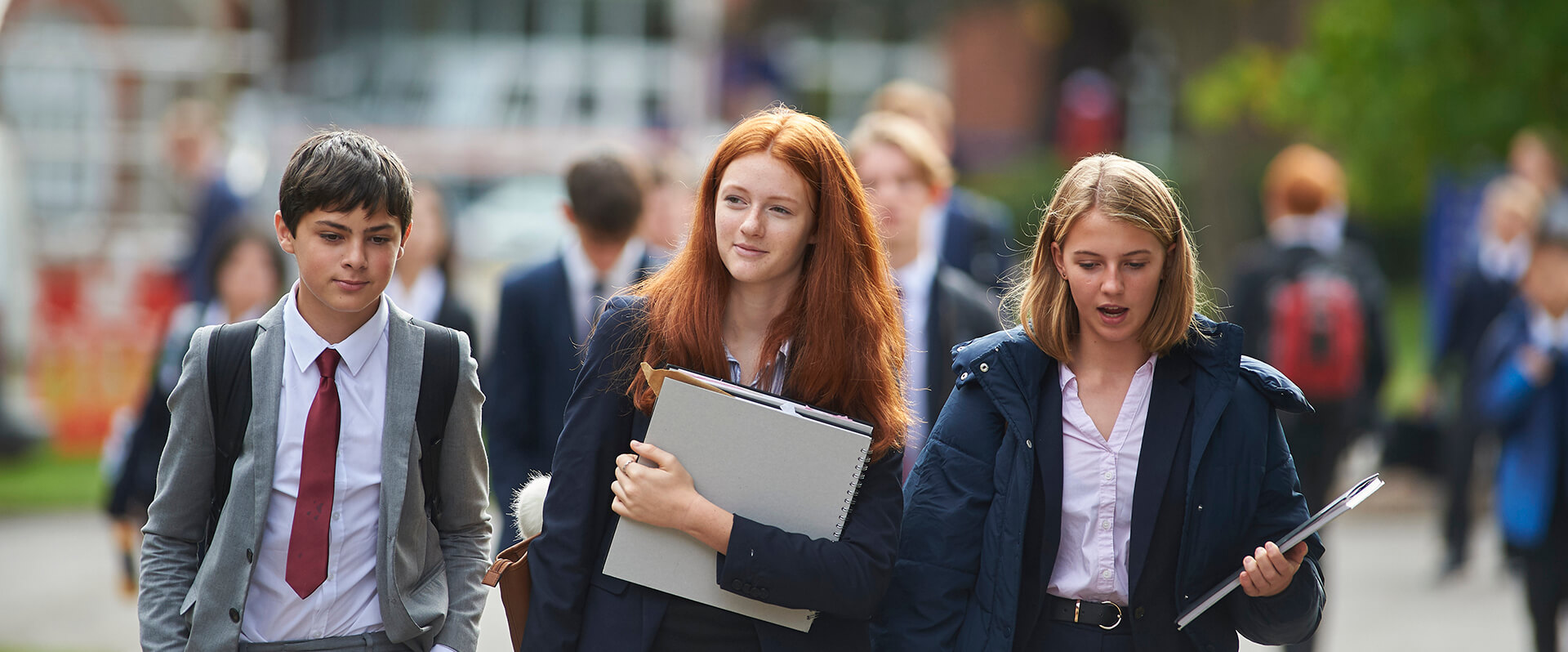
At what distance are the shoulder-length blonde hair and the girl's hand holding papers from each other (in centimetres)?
50

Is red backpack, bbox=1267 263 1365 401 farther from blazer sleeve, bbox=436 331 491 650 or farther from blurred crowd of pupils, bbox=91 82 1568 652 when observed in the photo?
blazer sleeve, bbox=436 331 491 650

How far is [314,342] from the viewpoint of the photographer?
2.98m

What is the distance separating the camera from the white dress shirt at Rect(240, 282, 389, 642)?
2904mm

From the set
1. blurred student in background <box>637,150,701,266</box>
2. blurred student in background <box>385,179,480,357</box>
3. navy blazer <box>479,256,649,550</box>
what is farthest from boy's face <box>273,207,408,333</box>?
blurred student in background <box>637,150,701,266</box>

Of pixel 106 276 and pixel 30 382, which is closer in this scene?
pixel 30 382

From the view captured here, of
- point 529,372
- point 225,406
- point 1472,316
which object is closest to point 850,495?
point 225,406

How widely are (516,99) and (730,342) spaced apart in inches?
1253

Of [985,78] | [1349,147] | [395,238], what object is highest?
[985,78]

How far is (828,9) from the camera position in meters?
35.2

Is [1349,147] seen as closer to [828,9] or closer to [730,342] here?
[730,342]

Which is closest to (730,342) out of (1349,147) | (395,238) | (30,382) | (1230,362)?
(395,238)

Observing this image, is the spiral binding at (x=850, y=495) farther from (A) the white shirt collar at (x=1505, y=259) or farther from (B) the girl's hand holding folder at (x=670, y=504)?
(A) the white shirt collar at (x=1505, y=259)

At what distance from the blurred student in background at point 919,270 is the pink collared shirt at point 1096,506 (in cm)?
156

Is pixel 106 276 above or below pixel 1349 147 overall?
below
